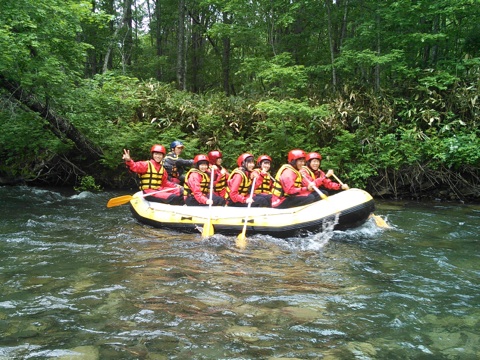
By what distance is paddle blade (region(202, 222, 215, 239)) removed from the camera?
6.80 m

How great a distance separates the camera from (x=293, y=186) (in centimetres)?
739

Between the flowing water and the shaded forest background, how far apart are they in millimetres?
3539

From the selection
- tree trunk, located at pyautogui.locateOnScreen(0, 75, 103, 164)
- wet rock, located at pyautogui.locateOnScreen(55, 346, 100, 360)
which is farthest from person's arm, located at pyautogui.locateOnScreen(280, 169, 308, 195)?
tree trunk, located at pyautogui.locateOnScreen(0, 75, 103, 164)

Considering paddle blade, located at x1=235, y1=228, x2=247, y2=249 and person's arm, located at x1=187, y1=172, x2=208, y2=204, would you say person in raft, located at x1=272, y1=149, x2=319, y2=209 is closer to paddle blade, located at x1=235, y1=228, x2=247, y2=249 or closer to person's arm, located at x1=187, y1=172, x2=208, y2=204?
paddle blade, located at x1=235, y1=228, x2=247, y2=249

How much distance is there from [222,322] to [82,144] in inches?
362

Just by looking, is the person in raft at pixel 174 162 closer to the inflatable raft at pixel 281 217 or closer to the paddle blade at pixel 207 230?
the inflatable raft at pixel 281 217

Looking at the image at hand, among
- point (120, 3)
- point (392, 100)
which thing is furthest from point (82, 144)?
point (120, 3)

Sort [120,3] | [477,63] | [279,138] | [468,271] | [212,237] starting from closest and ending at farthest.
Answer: [468,271] < [212,237] < [477,63] < [279,138] < [120,3]

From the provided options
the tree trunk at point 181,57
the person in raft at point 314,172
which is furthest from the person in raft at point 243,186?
the tree trunk at point 181,57

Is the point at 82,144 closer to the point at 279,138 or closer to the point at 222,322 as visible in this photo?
the point at 279,138

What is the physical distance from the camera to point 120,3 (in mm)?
21406

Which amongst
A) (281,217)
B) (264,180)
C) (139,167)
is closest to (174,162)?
(139,167)

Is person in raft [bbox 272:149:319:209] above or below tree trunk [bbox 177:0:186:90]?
below

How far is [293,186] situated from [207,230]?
5.84 feet
